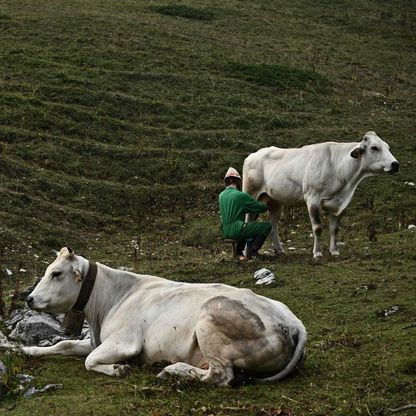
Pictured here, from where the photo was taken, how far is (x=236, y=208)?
1291cm

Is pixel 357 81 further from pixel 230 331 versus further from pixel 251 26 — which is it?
pixel 230 331

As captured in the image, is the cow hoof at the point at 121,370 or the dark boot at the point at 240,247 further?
the dark boot at the point at 240,247

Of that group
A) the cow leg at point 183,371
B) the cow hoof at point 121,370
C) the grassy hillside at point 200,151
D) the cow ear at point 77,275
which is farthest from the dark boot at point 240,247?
the cow leg at point 183,371

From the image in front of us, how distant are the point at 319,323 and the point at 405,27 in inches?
1306

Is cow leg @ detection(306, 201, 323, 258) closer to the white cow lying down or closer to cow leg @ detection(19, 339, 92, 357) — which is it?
the white cow lying down

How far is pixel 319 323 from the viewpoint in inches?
377

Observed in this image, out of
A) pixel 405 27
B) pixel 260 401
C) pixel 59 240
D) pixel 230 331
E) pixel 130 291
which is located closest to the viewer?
pixel 260 401

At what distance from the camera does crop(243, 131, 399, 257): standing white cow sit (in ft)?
46.1

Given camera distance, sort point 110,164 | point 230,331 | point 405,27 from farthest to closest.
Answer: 1. point 405,27
2. point 110,164
3. point 230,331

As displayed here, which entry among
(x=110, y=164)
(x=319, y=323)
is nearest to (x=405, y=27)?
(x=110, y=164)

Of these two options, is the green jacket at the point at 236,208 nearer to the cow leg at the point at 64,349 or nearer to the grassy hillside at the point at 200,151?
the grassy hillside at the point at 200,151

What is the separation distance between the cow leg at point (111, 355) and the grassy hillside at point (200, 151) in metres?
0.14

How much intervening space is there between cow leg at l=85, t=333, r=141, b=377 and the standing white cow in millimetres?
6148

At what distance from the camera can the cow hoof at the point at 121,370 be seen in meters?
7.74
